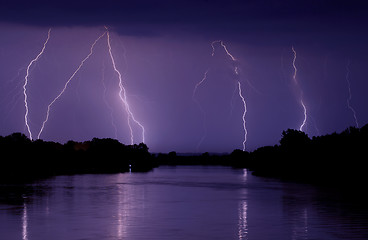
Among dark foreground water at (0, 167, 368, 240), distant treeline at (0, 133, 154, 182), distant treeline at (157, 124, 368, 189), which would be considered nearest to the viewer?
dark foreground water at (0, 167, 368, 240)

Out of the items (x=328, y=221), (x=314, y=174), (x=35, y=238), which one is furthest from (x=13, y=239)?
(x=314, y=174)

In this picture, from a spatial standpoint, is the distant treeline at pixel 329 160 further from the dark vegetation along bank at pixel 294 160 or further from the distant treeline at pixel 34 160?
the distant treeline at pixel 34 160

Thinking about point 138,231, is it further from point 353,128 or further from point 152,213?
point 353,128

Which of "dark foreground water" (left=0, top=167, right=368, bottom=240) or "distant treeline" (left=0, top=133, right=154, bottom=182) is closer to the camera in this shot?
"dark foreground water" (left=0, top=167, right=368, bottom=240)

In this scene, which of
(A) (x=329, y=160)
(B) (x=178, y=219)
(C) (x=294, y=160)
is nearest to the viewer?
(B) (x=178, y=219)

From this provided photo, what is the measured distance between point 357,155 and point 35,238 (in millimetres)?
60774

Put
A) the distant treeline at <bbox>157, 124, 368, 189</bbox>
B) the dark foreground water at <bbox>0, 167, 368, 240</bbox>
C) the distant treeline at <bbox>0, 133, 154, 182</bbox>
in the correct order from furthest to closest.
Result: the distant treeline at <bbox>0, 133, 154, 182</bbox> → the distant treeline at <bbox>157, 124, 368, 189</bbox> → the dark foreground water at <bbox>0, 167, 368, 240</bbox>

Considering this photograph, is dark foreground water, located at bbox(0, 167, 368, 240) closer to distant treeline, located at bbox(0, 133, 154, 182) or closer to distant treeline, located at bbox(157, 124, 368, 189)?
distant treeline, located at bbox(157, 124, 368, 189)

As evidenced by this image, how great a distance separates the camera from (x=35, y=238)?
74.0 ft

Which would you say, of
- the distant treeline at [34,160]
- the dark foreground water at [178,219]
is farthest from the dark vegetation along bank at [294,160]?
the dark foreground water at [178,219]

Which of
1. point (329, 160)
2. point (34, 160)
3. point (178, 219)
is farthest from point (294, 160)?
point (178, 219)

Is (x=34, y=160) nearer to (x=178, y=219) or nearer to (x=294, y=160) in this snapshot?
(x=294, y=160)

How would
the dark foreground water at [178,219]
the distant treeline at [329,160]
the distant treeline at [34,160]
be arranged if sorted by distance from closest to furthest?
the dark foreground water at [178,219], the distant treeline at [329,160], the distant treeline at [34,160]

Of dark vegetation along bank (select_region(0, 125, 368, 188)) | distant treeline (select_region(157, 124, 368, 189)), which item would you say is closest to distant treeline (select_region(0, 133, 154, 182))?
dark vegetation along bank (select_region(0, 125, 368, 188))
